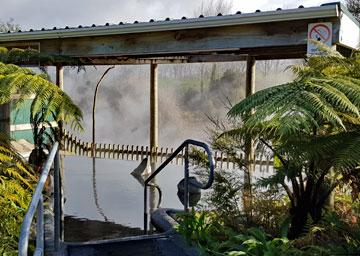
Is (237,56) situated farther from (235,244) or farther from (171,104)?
(171,104)

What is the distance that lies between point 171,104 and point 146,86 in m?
2.85

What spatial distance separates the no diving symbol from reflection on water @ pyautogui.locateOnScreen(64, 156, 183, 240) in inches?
135

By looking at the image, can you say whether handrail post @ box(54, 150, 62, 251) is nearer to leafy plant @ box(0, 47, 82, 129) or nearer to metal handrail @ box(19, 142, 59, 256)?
metal handrail @ box(19, 142, 59, 256)

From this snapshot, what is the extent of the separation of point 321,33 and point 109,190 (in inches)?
208

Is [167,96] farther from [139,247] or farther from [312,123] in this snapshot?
[312,123]

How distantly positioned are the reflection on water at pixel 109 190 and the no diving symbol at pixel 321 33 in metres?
3.43

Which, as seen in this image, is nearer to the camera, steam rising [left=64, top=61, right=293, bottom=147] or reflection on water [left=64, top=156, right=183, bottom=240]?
reflection on water [left=64, top=156, right=183, bottom=240]

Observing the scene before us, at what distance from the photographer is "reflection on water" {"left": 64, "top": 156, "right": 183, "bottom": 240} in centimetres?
734

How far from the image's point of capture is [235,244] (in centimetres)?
378

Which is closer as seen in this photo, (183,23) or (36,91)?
(36,91)

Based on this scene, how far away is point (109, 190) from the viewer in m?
9.01

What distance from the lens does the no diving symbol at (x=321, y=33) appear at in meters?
5.03

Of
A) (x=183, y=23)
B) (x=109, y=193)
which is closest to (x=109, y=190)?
(x=109, y=193)

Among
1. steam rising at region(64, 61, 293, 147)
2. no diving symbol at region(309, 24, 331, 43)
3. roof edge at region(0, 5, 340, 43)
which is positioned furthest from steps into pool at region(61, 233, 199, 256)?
steam rising at region(64, 61, 293, 147)
